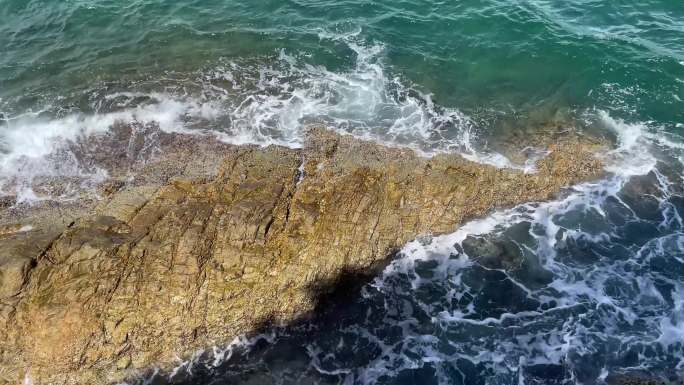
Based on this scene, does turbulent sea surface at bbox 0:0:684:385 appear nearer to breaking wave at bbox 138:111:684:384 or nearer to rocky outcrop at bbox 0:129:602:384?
breaking wave at bbox 138:111:684:384

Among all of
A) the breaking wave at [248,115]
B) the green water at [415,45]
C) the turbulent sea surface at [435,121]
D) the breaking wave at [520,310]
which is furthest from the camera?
the green water at [415,45]

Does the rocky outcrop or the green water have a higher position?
the green water

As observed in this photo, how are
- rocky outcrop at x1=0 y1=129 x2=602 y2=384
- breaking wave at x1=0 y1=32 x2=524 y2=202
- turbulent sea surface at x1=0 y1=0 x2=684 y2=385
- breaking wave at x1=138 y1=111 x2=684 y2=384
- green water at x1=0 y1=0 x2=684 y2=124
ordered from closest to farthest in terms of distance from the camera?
1. rocky outcrop at x1=0 y1=129 x2=602 y2=384
2. breaking wave at x1=138 y1=111 x2=684 y2=384
3. turbulent sea surface at x1=0 y1=0 x2=684 y2=385
4. breaking wave at x1=0 y1=32 x2=524 y2=202
5. green water at x1=0 y1=0 x2=684 y2=124

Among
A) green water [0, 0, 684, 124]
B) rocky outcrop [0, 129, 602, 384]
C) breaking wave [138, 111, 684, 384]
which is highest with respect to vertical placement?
green water [0, 0, 684, 124]

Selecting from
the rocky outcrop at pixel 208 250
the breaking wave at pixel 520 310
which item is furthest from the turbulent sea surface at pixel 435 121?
the rocky outcrop at pixel 208 250

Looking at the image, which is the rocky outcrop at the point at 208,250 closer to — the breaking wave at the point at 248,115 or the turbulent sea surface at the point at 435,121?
the turbulent sea surface at the point at 435,121

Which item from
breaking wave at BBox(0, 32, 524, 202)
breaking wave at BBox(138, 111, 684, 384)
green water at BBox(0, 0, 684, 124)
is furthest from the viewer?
green water at BBox(0, 0, 684, 124)

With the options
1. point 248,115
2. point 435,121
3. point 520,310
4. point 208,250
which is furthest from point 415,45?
point 208,250

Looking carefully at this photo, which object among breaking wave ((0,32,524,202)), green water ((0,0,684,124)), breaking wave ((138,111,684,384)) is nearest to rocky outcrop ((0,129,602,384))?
breaking wave ((138,111,684,384))
